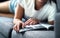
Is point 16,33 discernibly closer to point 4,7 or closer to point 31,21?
point 31,21

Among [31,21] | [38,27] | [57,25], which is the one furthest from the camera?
[31,21]

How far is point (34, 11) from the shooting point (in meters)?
1.82

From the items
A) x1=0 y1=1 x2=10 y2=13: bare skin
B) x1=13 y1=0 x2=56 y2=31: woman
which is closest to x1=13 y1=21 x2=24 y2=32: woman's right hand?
x1=13 y1=0 x2=56 y2=31: woman

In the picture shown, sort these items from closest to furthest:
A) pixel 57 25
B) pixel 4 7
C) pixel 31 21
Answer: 1. pixel 57 25
2. pixel 31 21
3. pixel 4 7

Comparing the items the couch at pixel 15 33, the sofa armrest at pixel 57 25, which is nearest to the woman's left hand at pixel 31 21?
the couch at pixel 15 33

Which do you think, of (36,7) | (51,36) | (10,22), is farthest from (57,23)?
(10,22)

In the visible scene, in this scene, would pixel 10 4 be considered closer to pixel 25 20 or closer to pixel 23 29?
pixel 25 20

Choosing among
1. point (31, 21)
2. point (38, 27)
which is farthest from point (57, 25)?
point (31, 21)

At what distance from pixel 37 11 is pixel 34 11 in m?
0.03

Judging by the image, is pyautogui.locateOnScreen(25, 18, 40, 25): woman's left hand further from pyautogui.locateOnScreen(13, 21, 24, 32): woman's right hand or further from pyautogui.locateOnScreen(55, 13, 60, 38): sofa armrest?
pyautogui.locateOnScreen(55, 13, 60, 38): sofa armrest

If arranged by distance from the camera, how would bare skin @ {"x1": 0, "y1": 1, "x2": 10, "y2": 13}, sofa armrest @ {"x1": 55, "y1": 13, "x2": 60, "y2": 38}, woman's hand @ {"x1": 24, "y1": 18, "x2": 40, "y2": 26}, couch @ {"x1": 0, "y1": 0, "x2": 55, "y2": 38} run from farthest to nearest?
bare skin @ {"x1": 0, "y1": 1, "x2": 10, "y2": 13} → woman's hand @ {"x1": 24, "y1": 18, "x2": 40, "y2": 26} → couch @ {"x1": 0, "y1": 0, "x2": 55, "y2": 38} → sofa armrest @ {"x1": 55, "y1": 13, "x2": 60, "y2": 38}

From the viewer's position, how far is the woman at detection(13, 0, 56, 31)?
1742mm

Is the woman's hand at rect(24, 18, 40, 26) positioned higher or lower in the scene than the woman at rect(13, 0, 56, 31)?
lower

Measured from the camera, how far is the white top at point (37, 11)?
1754 millimetres
